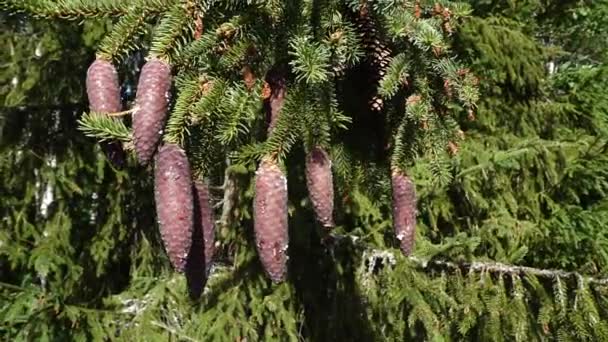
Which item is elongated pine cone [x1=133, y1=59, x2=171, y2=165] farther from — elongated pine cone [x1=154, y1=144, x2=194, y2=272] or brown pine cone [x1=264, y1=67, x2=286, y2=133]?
brown pine cone [x1=264, y1=67, x2=286, y2=133]

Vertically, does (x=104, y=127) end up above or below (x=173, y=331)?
above

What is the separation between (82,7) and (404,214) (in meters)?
0.71

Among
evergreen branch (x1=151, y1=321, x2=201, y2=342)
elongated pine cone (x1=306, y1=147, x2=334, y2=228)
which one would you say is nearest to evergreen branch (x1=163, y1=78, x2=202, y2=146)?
elongated pine cone (x1=306, y1=147, x2=334, y2=228)

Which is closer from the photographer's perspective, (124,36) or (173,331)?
(124,36)

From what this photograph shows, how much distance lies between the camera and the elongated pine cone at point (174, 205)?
3.17ft

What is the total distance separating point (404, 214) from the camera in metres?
1.33

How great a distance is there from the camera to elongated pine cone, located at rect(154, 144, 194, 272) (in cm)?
97

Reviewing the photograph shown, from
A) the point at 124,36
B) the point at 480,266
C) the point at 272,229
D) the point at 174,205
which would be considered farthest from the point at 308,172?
the point at 480,266

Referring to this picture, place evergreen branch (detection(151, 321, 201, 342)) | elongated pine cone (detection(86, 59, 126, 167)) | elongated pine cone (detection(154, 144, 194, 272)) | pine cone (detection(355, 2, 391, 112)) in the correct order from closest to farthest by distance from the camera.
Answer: elongated pine cone (detection(154, 144, 194, 272)) < elongated pine cone (detection(86, 59, 126, 167)) < pine cone (detection(355, 2, 391, 112)) < evergreen branch (detection(151, 321, 201, 342))

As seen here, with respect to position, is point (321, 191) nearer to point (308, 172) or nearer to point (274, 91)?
point (308, 172)

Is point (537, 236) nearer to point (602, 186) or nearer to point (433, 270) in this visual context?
point (602, 186)

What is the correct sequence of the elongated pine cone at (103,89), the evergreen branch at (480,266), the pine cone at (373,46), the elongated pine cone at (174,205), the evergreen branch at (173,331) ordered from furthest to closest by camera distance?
the evergreen branch at (173,331)
the evergreen branch at (480,266)
the pine cone at (373,46)
the elongated pine cone at (103,89)
the elongated pine cone at (174,205)

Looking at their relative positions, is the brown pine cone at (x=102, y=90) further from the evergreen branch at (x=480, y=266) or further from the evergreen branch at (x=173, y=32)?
the evergreen branch at (x=480, y=266)

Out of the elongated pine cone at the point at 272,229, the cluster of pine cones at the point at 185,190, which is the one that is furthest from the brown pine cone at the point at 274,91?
the elongated pine cone at the point at 272,229
